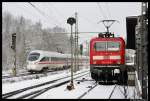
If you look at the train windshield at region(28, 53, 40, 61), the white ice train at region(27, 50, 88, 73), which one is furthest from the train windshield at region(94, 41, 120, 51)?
the train windshield at region(28, 53, 40, 61)

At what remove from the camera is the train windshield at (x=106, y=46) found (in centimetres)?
2261

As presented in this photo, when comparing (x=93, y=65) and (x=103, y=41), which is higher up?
(x=103, y=41)

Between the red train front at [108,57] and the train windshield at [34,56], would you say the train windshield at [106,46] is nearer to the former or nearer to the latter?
the red train front at [108,57]

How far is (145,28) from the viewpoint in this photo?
43.3 feet

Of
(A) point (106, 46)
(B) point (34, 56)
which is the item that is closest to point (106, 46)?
(A) point (106, 46)

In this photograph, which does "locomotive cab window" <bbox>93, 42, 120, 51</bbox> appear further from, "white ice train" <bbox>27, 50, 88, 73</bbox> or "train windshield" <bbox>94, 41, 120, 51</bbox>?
"white ice train" <bbox>27, 50, 88, 73</bbox>

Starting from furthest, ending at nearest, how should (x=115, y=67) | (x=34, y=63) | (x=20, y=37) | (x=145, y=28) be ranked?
(x=20, y=37)
(x=34, y=63)
(x=115, y=67)
(x=145, y=28)

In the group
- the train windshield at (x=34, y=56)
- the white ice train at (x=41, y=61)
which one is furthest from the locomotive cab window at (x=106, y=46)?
the train windshield at (x=34, y=56)

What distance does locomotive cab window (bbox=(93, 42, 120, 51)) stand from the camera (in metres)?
22.6

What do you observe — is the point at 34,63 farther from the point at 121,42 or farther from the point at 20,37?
the point at 20,37

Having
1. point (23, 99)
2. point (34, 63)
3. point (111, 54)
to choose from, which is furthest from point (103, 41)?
point (34, 63)

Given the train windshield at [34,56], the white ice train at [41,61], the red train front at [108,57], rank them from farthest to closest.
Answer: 1. the train windshield at [34,56]
2. the white ice train at [41,61]
3. the red train front at [108,57]

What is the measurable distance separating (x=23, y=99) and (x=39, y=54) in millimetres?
28064

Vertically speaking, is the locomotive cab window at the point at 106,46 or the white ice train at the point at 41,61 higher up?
the locomotive cab window at the point at 106,46
